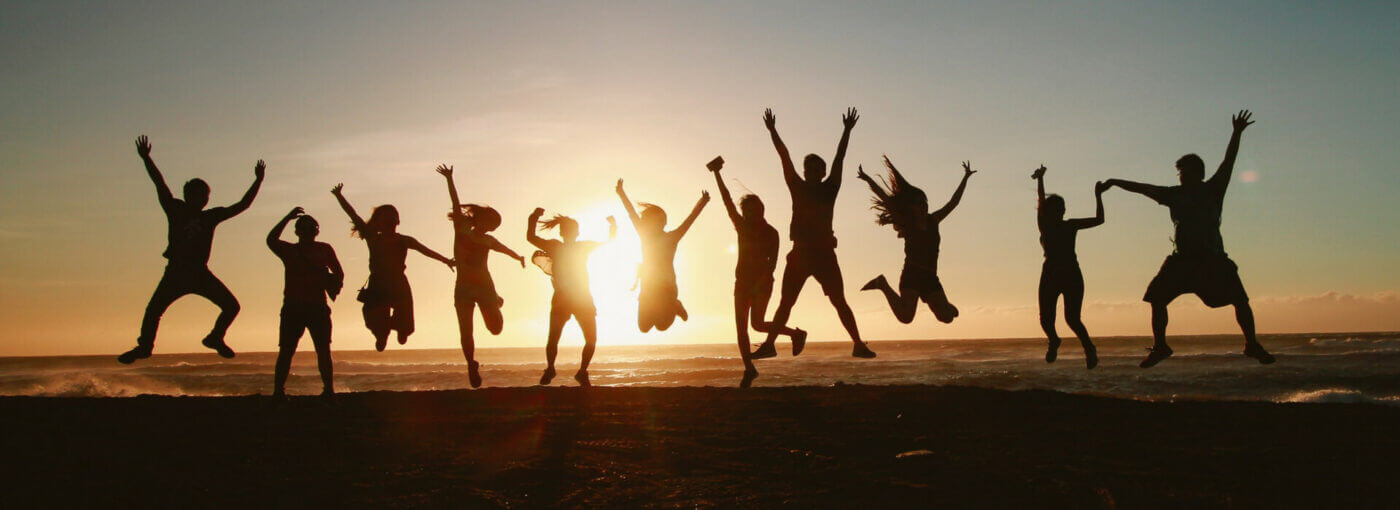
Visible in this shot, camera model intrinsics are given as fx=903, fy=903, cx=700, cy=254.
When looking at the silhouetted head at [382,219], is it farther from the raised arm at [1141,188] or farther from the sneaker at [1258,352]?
the sneaker at [1258,352]

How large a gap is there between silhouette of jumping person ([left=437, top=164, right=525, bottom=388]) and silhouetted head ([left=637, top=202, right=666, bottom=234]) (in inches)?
74.5

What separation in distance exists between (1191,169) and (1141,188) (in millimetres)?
536

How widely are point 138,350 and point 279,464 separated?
13.2 feet

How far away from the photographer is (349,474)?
6312 mm

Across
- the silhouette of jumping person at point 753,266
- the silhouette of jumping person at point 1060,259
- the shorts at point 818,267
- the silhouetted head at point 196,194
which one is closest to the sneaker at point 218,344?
the silhouetted head at point 196,194

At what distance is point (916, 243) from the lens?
10250mm

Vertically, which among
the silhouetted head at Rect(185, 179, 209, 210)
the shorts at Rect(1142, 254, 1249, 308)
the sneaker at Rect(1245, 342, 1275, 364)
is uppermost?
the silhouetted head at Rect(185, 179, 209, 210)

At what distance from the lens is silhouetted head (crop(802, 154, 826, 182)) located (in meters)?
9.81

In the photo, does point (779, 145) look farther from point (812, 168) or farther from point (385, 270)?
point (385, 270)

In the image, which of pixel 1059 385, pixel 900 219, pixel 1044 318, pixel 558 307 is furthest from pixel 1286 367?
pixel 558 307

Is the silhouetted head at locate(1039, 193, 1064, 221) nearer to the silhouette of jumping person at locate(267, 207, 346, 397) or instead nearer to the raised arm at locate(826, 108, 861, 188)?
the raised arm at locate(826, 108, 861, 188)

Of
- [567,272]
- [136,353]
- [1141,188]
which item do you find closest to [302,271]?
[136,353]

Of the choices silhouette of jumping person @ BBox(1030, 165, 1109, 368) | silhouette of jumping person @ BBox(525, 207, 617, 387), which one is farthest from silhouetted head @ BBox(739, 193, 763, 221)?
silhouette of jumping person @ BBox(1030, 165, 1109, 368)

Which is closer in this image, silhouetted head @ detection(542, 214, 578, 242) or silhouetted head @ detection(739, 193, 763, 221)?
silhouetted head @ detection(739, 193, 763, 221)
